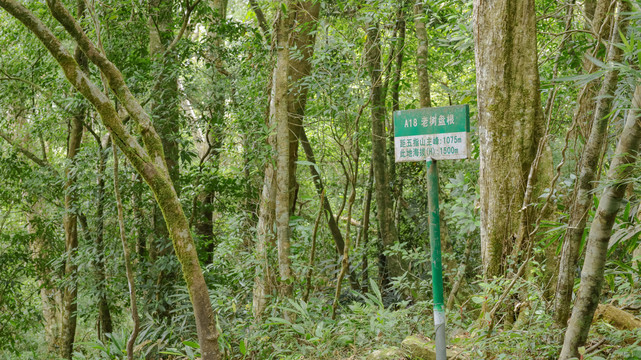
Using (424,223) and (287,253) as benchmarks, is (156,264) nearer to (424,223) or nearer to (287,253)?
(287,253)

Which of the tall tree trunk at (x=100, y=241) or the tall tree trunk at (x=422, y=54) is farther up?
the tall tree trunk at (x=422, y=54)

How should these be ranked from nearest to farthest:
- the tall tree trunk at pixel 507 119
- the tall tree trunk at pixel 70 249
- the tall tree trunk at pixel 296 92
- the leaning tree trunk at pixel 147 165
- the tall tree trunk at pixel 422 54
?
the leaning tree trunk at pixel 147 165 → the tall tree trunk at pixel 507 119 → the tall tree trunk at pixel 296 92 → the tall tree trunk at pixel 422 54 → the tall tree trunk at pixel 70 249

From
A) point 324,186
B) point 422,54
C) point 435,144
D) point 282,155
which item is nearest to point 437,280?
point 435,144

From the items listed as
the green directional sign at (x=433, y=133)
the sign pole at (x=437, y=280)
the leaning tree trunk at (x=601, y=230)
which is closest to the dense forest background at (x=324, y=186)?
the leaning tree trunk at (x=601, y=230)

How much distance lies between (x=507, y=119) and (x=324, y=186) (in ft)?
10.1

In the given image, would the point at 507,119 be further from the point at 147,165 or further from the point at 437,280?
the point at 147,165

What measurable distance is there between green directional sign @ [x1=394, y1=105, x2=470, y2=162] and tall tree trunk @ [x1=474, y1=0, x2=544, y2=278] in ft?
4.49

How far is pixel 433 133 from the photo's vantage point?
11.3 ft

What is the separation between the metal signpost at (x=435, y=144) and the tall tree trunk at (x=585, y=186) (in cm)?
71

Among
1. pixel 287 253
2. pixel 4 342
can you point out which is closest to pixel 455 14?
pixel 287 253

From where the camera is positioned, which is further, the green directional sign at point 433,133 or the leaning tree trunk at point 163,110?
the leaning tree trunk at point 163,110

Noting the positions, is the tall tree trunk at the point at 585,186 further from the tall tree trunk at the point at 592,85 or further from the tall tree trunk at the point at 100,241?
the tall tree trunk at the point at 100,241

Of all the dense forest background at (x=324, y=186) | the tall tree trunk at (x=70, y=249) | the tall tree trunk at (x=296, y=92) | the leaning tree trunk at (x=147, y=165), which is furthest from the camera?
the tall tree trunk at (x=70, y=249)

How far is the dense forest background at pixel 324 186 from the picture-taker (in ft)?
11.4
